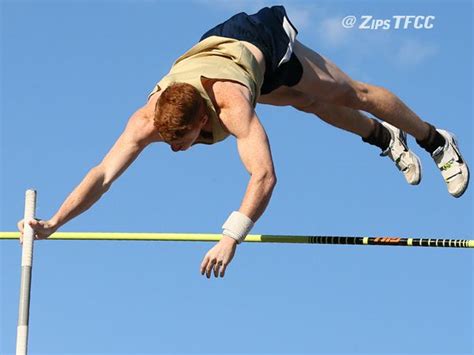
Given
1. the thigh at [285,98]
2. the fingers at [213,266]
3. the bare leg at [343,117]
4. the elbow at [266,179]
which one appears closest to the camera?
the fingers at [213,266]

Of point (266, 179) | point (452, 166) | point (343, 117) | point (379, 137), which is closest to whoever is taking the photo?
point (266, 179)

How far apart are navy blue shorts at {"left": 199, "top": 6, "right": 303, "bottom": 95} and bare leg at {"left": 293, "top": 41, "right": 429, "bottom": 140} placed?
0.37 ft

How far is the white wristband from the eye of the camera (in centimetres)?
869

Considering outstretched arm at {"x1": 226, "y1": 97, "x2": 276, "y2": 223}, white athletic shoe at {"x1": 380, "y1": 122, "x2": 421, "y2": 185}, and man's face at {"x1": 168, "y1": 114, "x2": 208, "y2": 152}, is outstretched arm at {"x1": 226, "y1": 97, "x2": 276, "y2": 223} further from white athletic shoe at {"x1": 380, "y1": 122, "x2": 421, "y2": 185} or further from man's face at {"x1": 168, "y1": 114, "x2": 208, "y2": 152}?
white athletic shoe at {"x1": 380, "y1": 122, "x2": 421, "y2": 185}

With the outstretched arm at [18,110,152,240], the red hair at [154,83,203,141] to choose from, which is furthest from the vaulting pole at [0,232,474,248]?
the red hair at [154,83,203,141]

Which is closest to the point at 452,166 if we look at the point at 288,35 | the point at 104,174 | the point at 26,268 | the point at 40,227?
the point at 288,35

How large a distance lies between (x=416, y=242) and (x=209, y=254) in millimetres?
2180

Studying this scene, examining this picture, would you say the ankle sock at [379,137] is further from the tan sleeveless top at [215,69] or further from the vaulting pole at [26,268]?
the vaulting pole at [26,268]

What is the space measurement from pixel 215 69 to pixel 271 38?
0.64 meters

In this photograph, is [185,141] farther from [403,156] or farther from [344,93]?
[403,156]

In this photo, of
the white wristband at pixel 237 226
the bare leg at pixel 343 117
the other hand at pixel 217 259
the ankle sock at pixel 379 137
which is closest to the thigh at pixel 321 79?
the bare leg at pixel 343 117

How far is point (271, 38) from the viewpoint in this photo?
9812 mm

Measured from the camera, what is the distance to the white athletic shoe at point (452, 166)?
36.3ft

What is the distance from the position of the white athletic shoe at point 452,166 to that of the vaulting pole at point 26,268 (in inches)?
126
